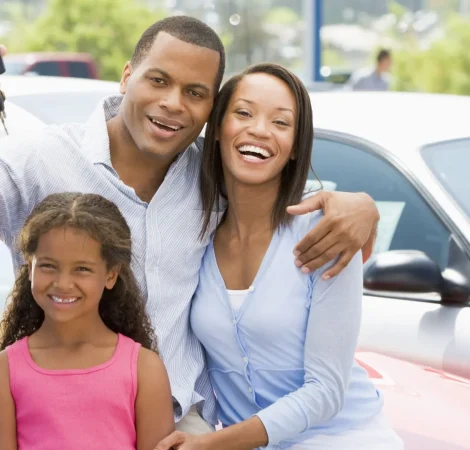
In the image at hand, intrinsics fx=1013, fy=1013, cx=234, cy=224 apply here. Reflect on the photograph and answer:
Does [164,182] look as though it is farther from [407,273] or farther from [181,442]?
[407,273]

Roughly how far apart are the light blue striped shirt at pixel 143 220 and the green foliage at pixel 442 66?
1933 centimetres

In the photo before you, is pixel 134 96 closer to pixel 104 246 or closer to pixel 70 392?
pixel 104 246

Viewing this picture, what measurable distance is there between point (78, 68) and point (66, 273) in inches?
811

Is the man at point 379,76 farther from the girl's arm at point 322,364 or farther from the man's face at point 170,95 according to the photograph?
the girl's arm at point 322,364

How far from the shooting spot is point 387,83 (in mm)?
15703

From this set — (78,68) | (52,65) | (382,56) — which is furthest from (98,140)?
(78,68)

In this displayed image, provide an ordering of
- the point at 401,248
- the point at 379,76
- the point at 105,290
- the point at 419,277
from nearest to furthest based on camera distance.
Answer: the point at 105,290
the point at 419,277
the point at 401,248
the point at 379,76

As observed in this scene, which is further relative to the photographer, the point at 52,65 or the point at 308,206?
the point at 52,65

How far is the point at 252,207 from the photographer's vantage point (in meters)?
2.69

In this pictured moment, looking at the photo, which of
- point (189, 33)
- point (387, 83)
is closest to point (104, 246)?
point (189, 33)

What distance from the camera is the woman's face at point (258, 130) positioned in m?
2.62

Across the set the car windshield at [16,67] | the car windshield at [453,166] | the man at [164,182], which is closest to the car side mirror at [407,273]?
the car windshield at [453,166]

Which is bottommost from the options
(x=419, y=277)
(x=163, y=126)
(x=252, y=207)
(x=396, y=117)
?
(x=419, y=277)

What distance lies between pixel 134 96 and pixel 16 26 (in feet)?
89.7
